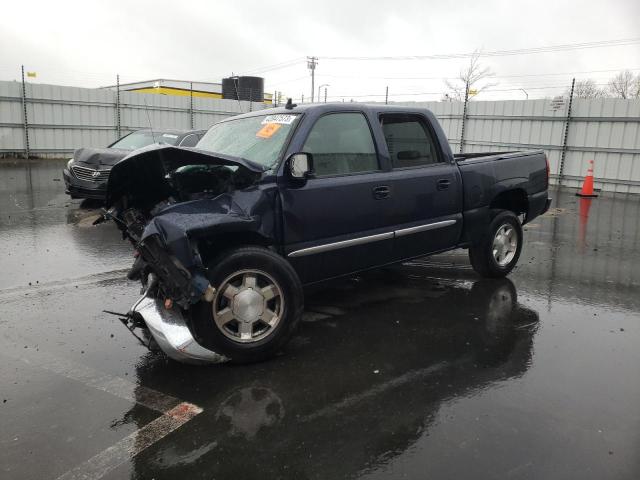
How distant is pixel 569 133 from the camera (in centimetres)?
1592

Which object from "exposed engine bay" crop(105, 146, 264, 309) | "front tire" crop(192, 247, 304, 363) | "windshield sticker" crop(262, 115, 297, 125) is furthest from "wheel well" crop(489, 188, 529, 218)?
"exposed engine bay" crop(105, 146, 264, 309)

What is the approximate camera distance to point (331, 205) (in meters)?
4.28

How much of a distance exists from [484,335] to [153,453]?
2.75 m

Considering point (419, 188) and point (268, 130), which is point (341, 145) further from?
point (419, 188)

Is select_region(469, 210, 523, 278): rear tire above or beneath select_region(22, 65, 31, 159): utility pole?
beneath

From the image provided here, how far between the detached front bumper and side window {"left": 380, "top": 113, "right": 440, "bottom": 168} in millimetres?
2339

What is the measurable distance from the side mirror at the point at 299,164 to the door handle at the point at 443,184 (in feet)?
5.37

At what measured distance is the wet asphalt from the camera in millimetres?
2717

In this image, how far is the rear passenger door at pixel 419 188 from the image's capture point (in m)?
4.84

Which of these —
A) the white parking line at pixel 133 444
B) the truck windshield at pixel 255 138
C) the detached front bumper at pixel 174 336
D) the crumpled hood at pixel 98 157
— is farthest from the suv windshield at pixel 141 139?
the white parking line at pixel 133 444

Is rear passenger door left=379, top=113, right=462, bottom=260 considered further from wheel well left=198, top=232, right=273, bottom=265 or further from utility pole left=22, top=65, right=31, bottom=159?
utility pole left=22, top=65, right=31, bottom=159

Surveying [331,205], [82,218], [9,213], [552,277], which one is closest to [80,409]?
[331,205]

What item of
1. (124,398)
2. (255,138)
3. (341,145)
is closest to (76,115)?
(255,138)

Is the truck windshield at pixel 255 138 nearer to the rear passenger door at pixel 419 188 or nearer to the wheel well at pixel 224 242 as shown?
the wheel well at pixel 224 242
